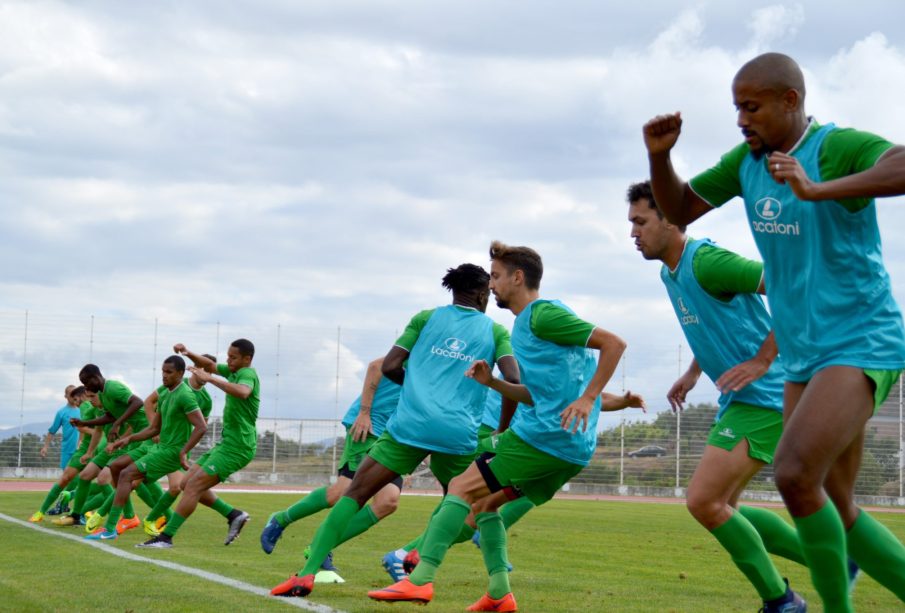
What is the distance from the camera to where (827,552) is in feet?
14.9

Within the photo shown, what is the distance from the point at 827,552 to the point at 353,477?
4.90 m

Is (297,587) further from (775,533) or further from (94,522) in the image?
(94,522)

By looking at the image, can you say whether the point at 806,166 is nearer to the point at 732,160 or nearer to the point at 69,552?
the point at 732,160

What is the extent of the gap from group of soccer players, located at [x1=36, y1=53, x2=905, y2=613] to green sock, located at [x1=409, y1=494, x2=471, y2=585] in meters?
0.01

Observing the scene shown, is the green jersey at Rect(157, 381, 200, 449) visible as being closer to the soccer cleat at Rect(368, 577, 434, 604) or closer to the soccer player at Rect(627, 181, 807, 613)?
the soccer cleat at Rect(368, 577, 434, 604)

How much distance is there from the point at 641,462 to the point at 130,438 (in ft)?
79.2

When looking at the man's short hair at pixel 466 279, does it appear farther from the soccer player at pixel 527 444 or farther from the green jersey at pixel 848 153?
the green jersey at pixel 848 153

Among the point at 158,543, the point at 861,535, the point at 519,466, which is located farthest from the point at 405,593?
the point at 158,543

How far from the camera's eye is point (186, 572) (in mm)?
8977

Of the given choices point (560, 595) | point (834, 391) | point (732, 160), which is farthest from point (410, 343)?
point (834, 391)

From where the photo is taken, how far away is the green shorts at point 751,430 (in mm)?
5992

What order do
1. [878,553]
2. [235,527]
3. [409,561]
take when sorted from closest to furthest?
1. [878,553]
2. [409,561]
3. [235,527]

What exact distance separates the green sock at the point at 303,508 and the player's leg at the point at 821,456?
571 cm

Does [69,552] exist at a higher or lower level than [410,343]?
lower
